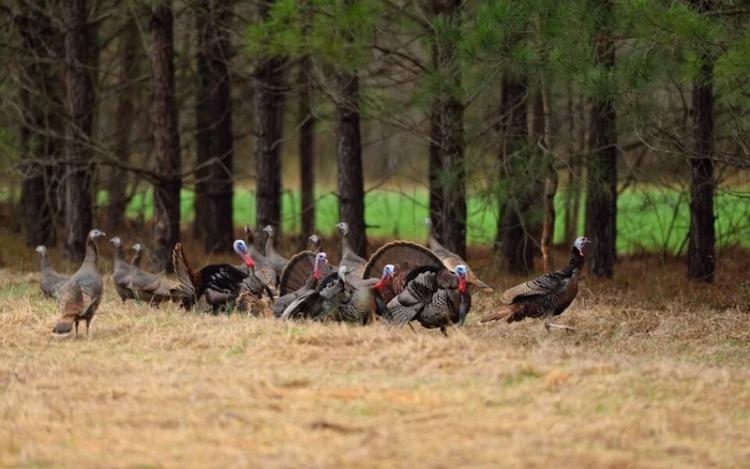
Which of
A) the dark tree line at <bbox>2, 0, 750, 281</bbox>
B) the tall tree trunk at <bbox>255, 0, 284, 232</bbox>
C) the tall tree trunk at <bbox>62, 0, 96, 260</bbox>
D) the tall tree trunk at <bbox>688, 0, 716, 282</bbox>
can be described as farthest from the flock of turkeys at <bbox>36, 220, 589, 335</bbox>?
the tall tree trunk at <bbox>255, 0, 284, 232</bbox>

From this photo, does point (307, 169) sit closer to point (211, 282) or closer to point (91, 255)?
point (211, 282)

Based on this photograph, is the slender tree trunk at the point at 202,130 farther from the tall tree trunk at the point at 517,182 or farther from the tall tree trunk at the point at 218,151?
the tall tree trunk at the point at 517,182

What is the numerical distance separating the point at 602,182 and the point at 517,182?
3.52 ft

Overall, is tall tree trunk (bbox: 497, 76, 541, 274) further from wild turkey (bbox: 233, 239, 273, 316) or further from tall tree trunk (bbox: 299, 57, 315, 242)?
tall tree trunk (bbox: 299, 57, 315, 242)

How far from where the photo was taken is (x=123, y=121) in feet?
81.7

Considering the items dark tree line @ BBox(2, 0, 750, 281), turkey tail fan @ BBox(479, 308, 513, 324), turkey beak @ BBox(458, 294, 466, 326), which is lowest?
turkey tail fan @ BBox(479, 308, 513, 324)

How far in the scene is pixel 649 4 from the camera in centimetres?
1148

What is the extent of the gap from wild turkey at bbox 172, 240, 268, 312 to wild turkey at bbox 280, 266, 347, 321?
1.43 m

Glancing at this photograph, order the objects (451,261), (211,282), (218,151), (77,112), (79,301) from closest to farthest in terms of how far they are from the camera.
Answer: (79,301) < (211,282) < (451,261) < (77,112) < (218,151)

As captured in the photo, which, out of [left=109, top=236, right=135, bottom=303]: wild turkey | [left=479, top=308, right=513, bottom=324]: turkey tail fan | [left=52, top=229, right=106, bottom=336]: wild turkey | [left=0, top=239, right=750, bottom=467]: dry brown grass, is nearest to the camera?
[left=0, top=239, right=750, bottom=467]: dry brown grass

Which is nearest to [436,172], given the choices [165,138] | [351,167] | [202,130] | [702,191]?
[351,167]

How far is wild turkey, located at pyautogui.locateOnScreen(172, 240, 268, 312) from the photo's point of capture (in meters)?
13.0

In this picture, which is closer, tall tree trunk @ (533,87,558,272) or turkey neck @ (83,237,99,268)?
turkey neck @ (83,237,99,268)

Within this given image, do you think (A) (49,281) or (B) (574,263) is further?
(A) (49,281)
